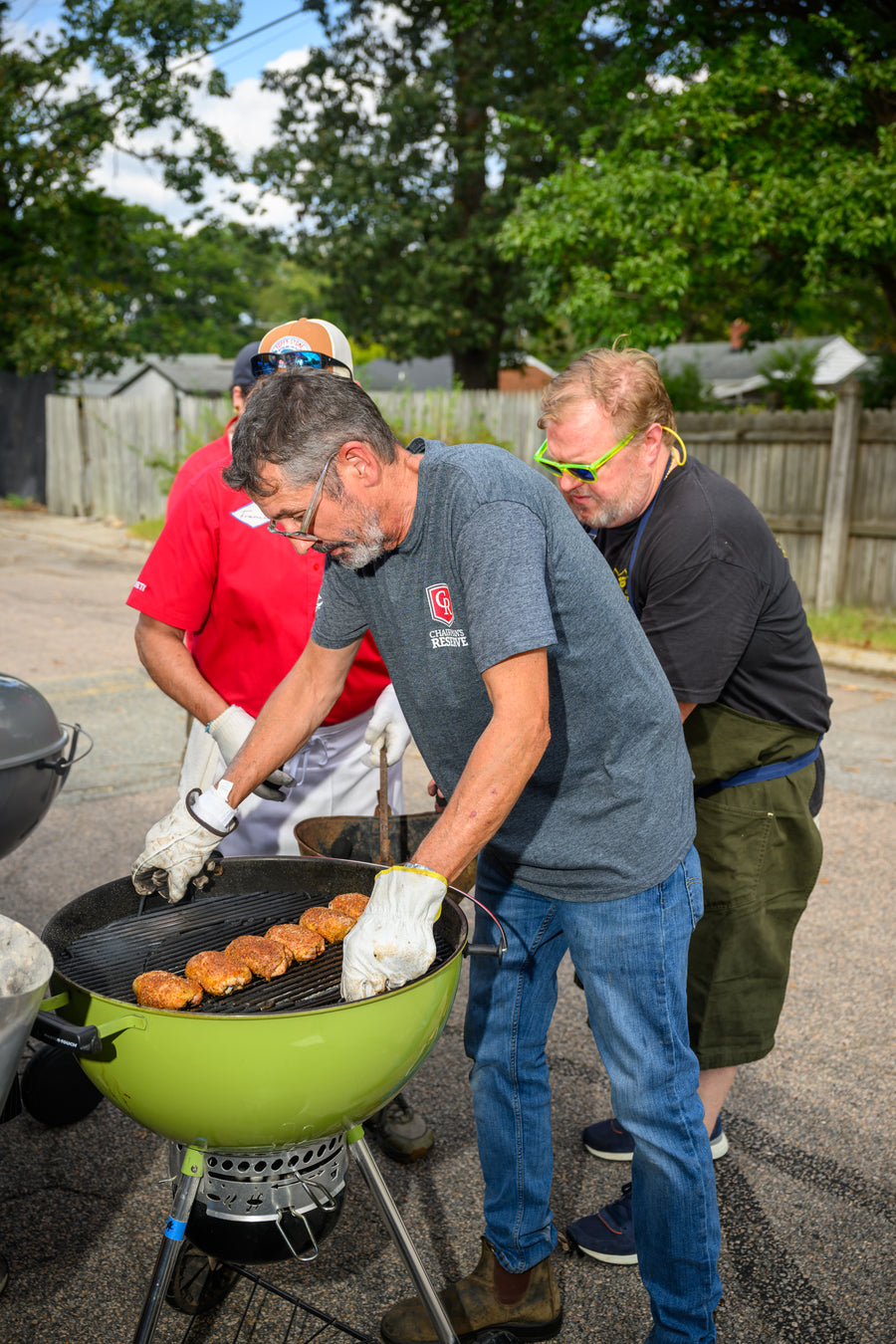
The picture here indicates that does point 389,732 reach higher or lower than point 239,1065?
higher

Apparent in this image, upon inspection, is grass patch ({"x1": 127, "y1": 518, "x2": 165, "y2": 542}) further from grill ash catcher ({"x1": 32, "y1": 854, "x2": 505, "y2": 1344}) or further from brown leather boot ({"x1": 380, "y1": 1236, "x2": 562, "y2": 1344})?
brown leather boot ({"x1": 380, "y1": 1236, "x2": 562, "y2": 1344})

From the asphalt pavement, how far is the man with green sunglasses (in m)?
0.31

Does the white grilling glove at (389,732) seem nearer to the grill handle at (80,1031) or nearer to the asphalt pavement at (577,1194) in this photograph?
the asphalt pavement at (577,1194)

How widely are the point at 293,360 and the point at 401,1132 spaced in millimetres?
2210

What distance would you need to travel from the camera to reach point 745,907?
97.9 inches

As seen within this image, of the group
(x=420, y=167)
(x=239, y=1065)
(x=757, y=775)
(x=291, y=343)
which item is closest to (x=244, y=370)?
(x=291, y=343)

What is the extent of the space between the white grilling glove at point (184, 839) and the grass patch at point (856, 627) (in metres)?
8.23

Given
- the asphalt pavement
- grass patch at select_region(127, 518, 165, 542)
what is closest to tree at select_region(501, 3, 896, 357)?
the asphalt pavement

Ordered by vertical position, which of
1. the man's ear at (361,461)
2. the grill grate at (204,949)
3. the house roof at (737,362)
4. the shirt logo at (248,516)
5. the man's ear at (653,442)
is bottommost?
the grill grate at (204,949)

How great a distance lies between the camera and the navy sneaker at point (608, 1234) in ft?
8.32

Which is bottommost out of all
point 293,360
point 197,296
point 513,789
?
point 513,789

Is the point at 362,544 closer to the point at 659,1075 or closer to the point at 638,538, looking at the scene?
the point at 638,538

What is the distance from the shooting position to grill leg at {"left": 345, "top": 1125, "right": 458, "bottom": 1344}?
1.99 metres

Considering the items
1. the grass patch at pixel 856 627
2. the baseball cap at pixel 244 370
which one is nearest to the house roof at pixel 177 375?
the grass patch at pixel 856 627
